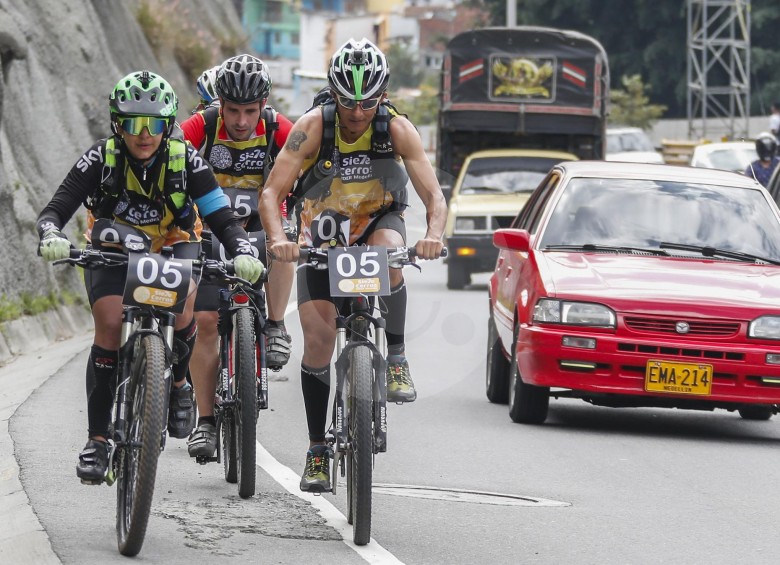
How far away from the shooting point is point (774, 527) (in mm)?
7668

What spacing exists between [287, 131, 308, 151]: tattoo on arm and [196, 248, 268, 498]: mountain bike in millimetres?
646

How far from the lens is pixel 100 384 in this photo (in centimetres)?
712

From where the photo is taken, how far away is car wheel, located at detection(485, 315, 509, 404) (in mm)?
12250

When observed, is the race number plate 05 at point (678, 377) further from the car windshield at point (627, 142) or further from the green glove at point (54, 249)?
the car windshield at point (627, 142)

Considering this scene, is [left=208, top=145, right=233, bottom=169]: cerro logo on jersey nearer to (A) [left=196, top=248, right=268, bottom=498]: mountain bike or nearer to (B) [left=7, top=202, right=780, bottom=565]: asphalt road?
(A) [left=196, top=248, right=268, bottom=498]: mountain bike

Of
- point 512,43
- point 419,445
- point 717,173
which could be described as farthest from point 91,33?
point 419,445

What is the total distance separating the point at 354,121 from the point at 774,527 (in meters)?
2.55

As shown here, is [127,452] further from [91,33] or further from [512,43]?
[512,43]

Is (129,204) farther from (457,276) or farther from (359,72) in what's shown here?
(457,276)

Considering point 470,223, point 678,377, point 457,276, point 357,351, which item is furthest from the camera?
point 457,276

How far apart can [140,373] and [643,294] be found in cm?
445

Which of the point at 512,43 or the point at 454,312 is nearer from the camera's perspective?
the point at 454,312

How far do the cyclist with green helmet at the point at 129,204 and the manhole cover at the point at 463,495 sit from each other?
146 centimetres

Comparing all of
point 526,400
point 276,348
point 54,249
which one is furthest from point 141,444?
point 526,400
